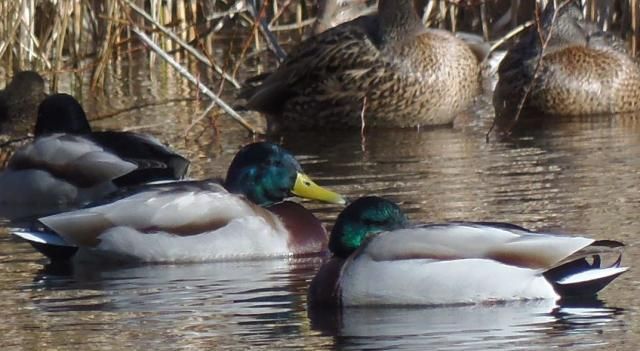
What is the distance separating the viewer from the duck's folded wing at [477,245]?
24.6ft

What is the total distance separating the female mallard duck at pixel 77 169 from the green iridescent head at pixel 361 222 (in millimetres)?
3009

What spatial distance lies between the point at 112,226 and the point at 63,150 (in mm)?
2236

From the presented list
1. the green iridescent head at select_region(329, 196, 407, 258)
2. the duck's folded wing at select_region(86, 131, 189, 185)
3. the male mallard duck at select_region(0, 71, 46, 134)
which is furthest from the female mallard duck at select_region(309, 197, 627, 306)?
the male mallard duck at select_region(0, 71, 46, 134)

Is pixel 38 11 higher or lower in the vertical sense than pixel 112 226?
higher

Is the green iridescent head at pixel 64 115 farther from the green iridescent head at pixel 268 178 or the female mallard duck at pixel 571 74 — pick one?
the female mallard duck at pixel 571 74

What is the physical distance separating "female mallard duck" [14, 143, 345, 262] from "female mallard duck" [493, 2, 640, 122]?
534 cm

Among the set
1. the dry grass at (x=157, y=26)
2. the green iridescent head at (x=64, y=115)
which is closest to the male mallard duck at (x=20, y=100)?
the dry grass at (x=157, y=26)

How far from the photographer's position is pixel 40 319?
775 cm

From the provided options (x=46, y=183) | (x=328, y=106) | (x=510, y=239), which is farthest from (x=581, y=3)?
(x=510, y=239)

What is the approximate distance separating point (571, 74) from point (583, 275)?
6.93 metres

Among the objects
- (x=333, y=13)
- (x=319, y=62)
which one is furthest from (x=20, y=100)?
(x=333, y=13)

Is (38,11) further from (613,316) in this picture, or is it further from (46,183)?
(613,316)

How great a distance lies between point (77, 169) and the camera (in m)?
11.2

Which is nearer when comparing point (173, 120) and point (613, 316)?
point (613, 316)
